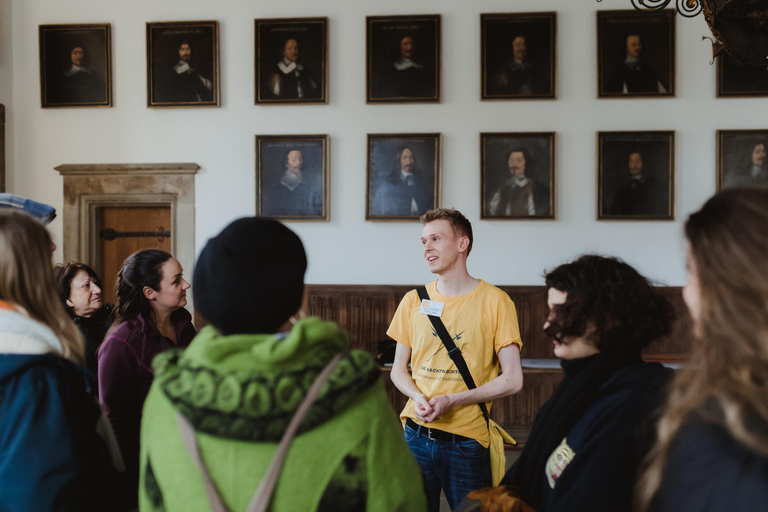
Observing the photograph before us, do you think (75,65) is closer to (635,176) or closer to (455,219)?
(455,219)

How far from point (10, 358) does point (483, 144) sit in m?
5.48

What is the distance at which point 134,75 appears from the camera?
6.51 metres

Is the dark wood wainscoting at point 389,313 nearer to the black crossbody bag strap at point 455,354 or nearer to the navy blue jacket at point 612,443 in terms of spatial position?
the black crossbody bag strap at point 455,354

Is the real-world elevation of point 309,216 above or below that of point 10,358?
above

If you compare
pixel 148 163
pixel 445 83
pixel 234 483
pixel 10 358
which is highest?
pixel 445 83

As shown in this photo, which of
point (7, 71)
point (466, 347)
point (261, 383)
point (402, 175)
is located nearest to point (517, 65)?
point (402, 175)

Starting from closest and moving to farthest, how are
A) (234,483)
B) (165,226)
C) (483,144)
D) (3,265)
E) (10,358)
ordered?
(234,483)
(10,358)
(3,265)
(483,144)
(165,226)

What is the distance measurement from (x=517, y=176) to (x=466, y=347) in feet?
12.9

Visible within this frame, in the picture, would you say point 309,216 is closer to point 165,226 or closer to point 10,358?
point 165,226

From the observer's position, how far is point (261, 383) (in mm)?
1062

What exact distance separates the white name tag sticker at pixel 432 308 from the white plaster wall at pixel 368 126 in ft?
11.3

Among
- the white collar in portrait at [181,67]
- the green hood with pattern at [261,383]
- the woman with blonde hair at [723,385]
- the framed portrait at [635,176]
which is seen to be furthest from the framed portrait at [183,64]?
the woman with blonde hair at [723,385]

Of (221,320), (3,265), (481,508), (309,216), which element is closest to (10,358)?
(3,265)

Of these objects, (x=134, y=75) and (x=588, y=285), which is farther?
(x=134, y=75)
